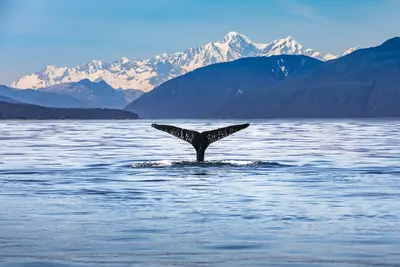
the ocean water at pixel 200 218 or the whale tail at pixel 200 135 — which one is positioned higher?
the whale tail at pixel 200 135

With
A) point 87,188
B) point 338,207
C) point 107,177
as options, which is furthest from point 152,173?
point 338,207

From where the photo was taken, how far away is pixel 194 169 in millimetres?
36344

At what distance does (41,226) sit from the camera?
61.6ft

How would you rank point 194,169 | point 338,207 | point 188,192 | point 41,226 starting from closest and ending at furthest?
point 41,226 < point 338,207 < point 188,192 < point 194,169

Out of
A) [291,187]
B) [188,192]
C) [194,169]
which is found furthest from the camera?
[194,169]

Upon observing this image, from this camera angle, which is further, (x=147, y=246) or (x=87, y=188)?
(x=87, y=188)

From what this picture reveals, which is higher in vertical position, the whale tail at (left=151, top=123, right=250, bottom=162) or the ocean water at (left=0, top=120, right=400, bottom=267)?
the whale tail at (left=151, top=123, right=250, bottom=162)

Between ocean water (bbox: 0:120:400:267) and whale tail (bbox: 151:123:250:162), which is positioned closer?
ocean water (bbox: 0:120:400:267)

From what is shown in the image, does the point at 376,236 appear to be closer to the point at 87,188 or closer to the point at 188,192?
the point at 188,192

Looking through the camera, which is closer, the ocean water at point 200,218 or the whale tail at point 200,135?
the ocean water at point 200,218

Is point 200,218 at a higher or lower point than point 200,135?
lower

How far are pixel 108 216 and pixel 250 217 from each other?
10.4ft

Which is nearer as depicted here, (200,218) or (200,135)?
(200,218)

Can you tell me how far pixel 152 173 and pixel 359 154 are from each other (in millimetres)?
20055
